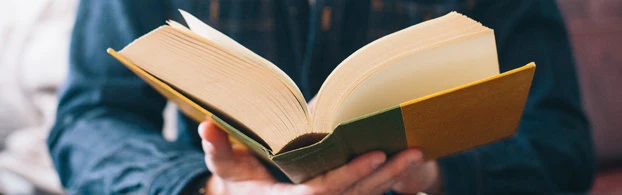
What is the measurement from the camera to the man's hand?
515 millimetres

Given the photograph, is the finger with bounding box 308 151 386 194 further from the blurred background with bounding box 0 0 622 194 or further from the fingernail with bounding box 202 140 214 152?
the blurred background with bounding box 0 0 622 194

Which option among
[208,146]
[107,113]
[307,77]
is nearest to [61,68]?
[107,113]

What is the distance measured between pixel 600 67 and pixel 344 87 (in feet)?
2.97

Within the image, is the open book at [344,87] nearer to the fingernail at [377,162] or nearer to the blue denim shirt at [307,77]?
the fingernail at [377,162]

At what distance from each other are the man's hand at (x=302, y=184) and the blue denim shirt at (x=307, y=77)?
0.35ft

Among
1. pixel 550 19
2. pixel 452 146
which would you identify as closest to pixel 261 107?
pixel 452 146

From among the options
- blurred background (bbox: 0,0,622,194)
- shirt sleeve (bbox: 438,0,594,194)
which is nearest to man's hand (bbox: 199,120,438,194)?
shirt sleeve (bbox: 438,0,594,194)

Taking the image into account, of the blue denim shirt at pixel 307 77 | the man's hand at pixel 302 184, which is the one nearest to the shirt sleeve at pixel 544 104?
the blue denim shirt at pixel 307 77

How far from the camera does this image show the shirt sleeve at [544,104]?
2.44ft

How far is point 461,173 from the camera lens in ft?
2.24

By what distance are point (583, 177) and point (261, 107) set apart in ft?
1.79

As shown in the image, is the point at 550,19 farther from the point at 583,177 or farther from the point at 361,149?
the point at 361,149

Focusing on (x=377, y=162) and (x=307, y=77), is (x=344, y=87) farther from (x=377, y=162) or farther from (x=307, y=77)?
(x=307, y=77)

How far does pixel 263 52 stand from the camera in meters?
0.78
